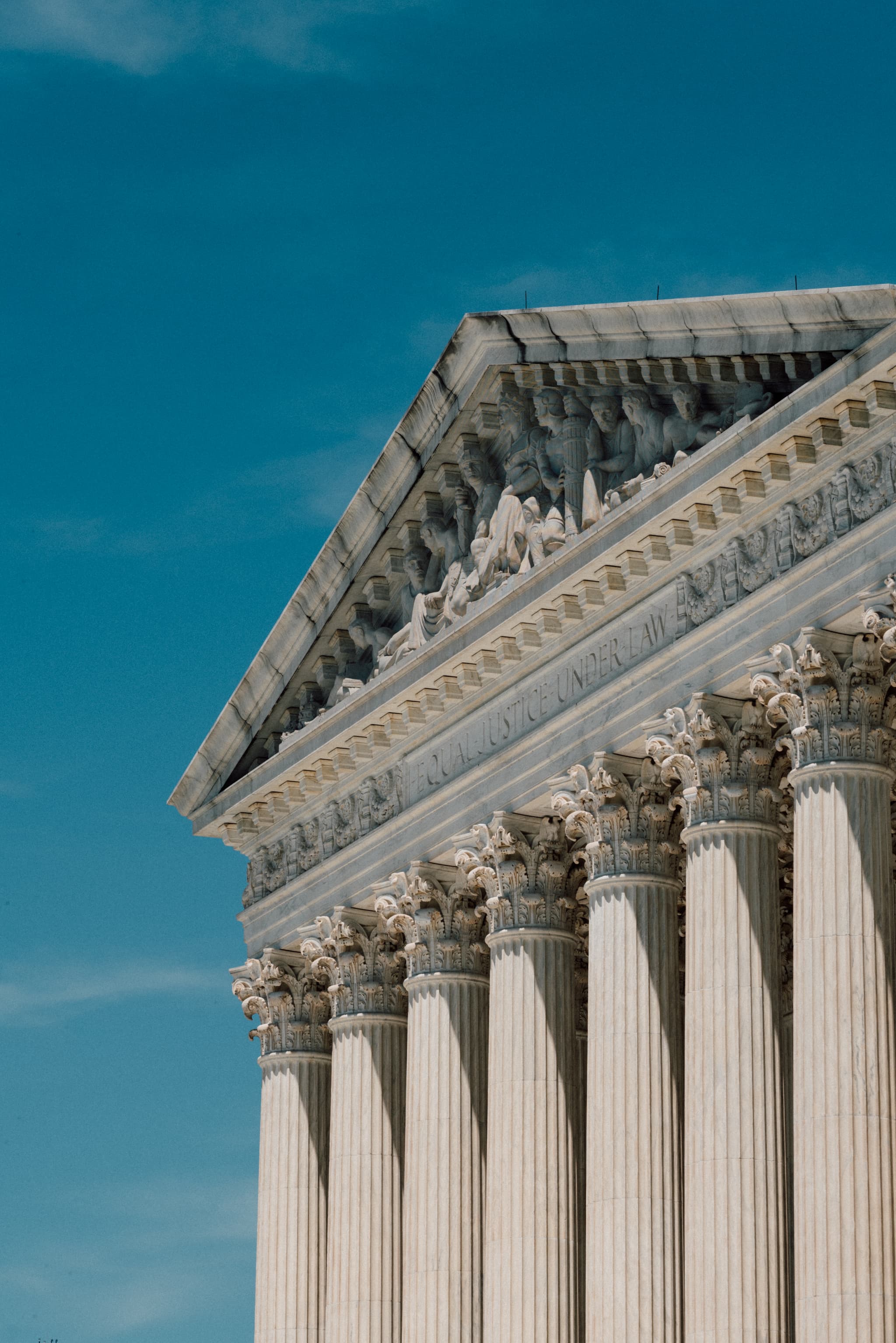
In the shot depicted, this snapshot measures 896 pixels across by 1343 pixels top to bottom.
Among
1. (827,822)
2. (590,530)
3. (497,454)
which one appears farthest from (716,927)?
(497,454)

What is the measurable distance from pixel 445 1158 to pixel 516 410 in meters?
17.3

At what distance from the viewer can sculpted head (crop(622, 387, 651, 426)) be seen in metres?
61.5

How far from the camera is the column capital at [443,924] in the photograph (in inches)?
2717

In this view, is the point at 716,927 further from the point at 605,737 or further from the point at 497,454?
the point at 497,454

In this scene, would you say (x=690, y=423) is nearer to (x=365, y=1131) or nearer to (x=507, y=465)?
(x=507, y=465)

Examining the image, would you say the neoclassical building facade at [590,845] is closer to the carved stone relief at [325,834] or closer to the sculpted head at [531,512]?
the carved stone relief at [325,834]

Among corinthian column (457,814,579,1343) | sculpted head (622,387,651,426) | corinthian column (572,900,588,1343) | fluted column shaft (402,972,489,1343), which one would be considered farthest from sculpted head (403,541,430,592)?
sculpted head (622,387,651,426)

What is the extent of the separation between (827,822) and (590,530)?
979cm

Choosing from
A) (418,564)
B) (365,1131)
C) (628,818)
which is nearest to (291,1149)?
(365,1131)

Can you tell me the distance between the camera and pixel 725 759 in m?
58.2

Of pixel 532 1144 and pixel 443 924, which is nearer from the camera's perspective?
pixel 532 1144

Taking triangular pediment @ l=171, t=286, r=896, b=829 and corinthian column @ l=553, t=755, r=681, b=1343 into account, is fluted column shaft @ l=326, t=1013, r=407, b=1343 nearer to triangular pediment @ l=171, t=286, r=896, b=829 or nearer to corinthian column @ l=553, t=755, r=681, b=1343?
triangular pediment @ l=171, t=286, r=896, b=829

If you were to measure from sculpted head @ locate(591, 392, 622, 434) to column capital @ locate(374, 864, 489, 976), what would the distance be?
468 inches

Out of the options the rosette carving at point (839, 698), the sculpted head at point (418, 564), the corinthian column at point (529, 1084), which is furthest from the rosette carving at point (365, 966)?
the rosette carving at point (839, 698)
